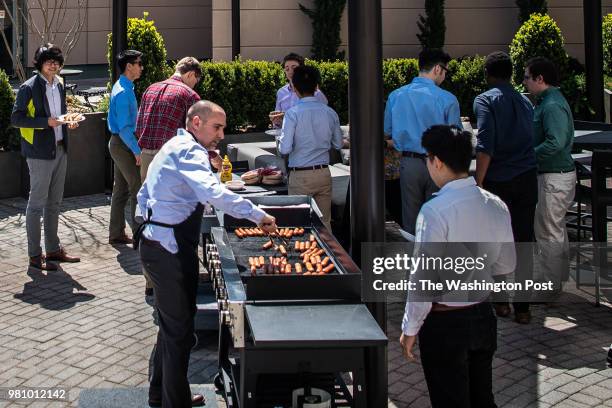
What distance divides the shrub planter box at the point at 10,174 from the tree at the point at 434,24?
11.2 m

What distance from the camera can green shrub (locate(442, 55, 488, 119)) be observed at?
15.1 metres

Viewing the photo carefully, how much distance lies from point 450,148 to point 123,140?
203 inches

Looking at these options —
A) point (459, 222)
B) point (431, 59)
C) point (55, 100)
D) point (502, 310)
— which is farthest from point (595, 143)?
point (55, 100)

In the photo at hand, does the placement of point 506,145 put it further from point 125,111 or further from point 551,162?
point 125,111

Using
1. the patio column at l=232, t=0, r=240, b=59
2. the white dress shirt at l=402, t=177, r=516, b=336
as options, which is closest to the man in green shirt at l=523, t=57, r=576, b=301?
the white dress shirt at l=402, t=177, r=516, b=336

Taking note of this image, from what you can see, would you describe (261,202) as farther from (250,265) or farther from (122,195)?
(122,195)

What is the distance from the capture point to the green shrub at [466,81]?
15125mm

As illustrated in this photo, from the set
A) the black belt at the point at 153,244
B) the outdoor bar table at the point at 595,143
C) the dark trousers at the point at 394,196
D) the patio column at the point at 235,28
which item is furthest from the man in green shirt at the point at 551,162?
the patio column at the point at 235,28

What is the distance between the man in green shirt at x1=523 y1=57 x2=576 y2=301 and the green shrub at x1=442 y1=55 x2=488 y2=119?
24.3ft

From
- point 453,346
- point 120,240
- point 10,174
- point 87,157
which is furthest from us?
point 87,157

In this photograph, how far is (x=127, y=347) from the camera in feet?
22.6

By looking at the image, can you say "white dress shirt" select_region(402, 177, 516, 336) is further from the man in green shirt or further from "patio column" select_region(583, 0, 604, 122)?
"patio column" select_region(583, 0, 604, 122)

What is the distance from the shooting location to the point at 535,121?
25.1ft

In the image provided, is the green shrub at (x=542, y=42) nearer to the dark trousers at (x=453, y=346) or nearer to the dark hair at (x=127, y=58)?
the dark hair at (x=127, y=58)
